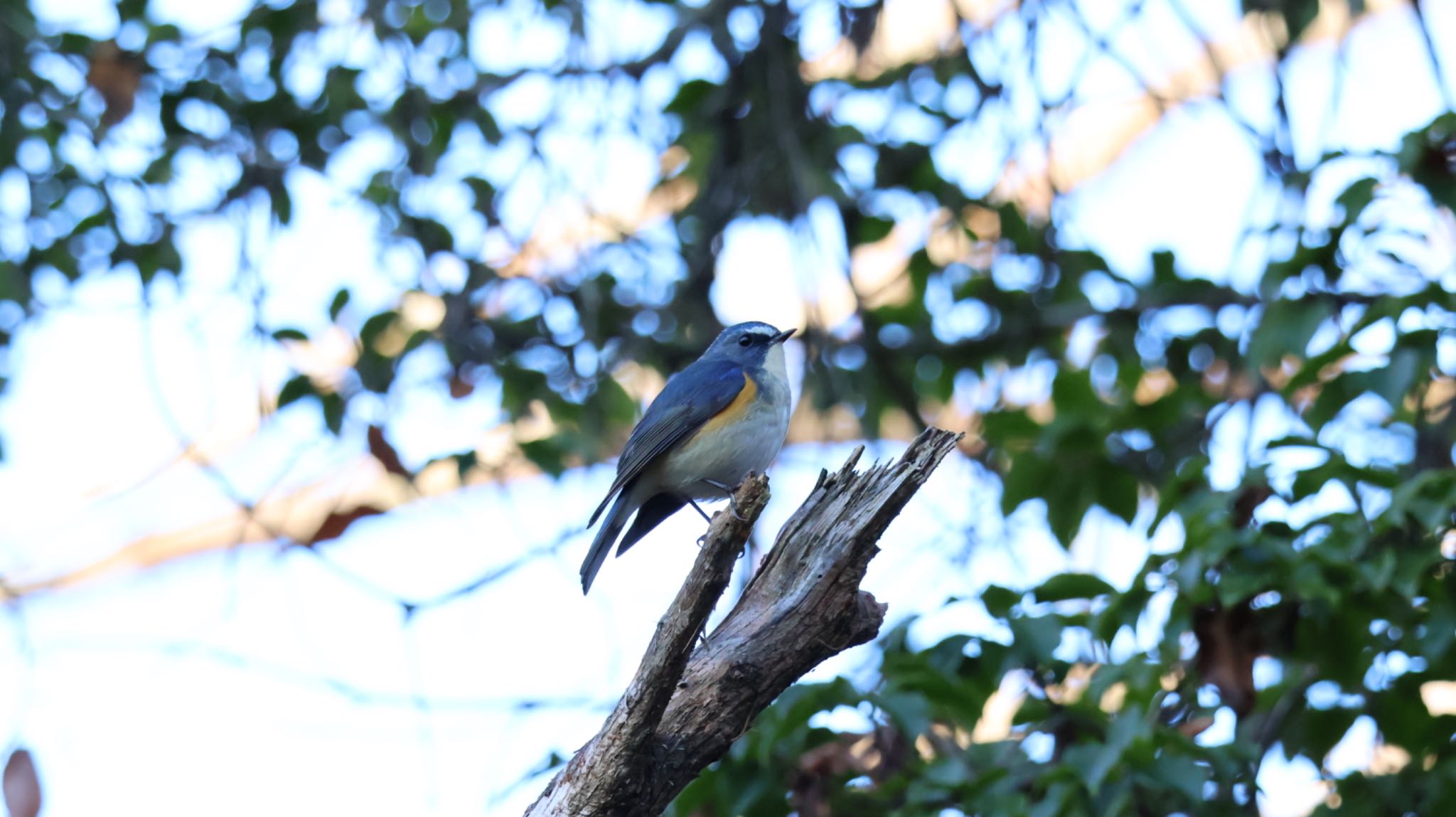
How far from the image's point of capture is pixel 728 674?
3.43 metres

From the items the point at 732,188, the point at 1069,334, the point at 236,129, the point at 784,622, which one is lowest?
the point at 784,622

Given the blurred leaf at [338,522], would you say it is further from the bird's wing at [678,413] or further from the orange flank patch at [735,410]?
the orange flank patch at [735,410]

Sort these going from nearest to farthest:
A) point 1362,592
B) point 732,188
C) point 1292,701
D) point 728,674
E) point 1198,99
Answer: point 728,674
point 1362,592
point 1292,701
point 1198,99
point 732,188

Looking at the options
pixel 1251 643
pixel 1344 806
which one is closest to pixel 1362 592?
pixel 1251 643

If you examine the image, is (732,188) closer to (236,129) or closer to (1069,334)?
(1069,334)

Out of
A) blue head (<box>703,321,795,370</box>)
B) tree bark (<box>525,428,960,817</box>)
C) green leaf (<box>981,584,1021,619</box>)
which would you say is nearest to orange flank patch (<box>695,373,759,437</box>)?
blue head (<box>703,321,795,370</box>)

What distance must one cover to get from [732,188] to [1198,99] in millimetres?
2141

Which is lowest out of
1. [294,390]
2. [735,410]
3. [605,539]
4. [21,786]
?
[21,786]

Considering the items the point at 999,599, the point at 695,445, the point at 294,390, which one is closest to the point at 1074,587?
the point at 999,599

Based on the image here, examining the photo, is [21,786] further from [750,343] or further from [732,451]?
[750,343]

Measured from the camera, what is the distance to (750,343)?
5.72 meters

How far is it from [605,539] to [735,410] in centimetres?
64

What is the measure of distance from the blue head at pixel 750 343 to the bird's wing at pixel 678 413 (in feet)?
0.66

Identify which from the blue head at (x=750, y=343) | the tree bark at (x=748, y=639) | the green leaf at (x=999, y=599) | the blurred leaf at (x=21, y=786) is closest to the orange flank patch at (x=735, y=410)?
the blue head at (x=750, y=343)
